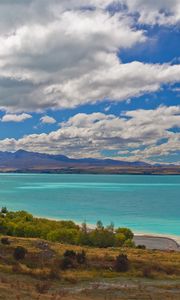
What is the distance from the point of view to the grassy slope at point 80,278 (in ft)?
93.3

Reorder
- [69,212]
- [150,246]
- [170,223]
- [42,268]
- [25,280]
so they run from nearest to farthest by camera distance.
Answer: [25,280], [42,268], [150,246], [170,223], [69,212]

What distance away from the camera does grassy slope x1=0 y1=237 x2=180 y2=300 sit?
93.3 feet

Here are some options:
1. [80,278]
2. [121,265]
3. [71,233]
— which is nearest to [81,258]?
[121,265]

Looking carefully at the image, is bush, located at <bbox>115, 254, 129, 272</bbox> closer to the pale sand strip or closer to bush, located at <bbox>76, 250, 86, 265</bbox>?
bush, located at <bbox>76, 250, 86, 265</bbox>

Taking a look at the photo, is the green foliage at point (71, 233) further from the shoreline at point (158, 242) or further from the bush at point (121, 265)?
the bush at point (121, 265)

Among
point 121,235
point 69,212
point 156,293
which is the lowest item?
point 156,293

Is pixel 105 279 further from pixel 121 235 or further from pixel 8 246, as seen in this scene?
pixel 121 235

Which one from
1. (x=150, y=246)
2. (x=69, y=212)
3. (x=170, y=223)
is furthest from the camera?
(x=69, y=212)

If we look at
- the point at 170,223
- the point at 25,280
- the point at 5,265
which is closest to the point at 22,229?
the point at 5,265

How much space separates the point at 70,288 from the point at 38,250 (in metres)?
17.7

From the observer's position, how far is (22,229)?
83.4 metres

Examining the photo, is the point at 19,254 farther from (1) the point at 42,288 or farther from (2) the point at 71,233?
(2) the point at 71,233

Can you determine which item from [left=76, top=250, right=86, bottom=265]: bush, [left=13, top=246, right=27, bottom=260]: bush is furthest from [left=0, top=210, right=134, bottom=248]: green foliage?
[left=13, top=246, right=27, bottom=260]: bush

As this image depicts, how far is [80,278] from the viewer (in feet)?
117
